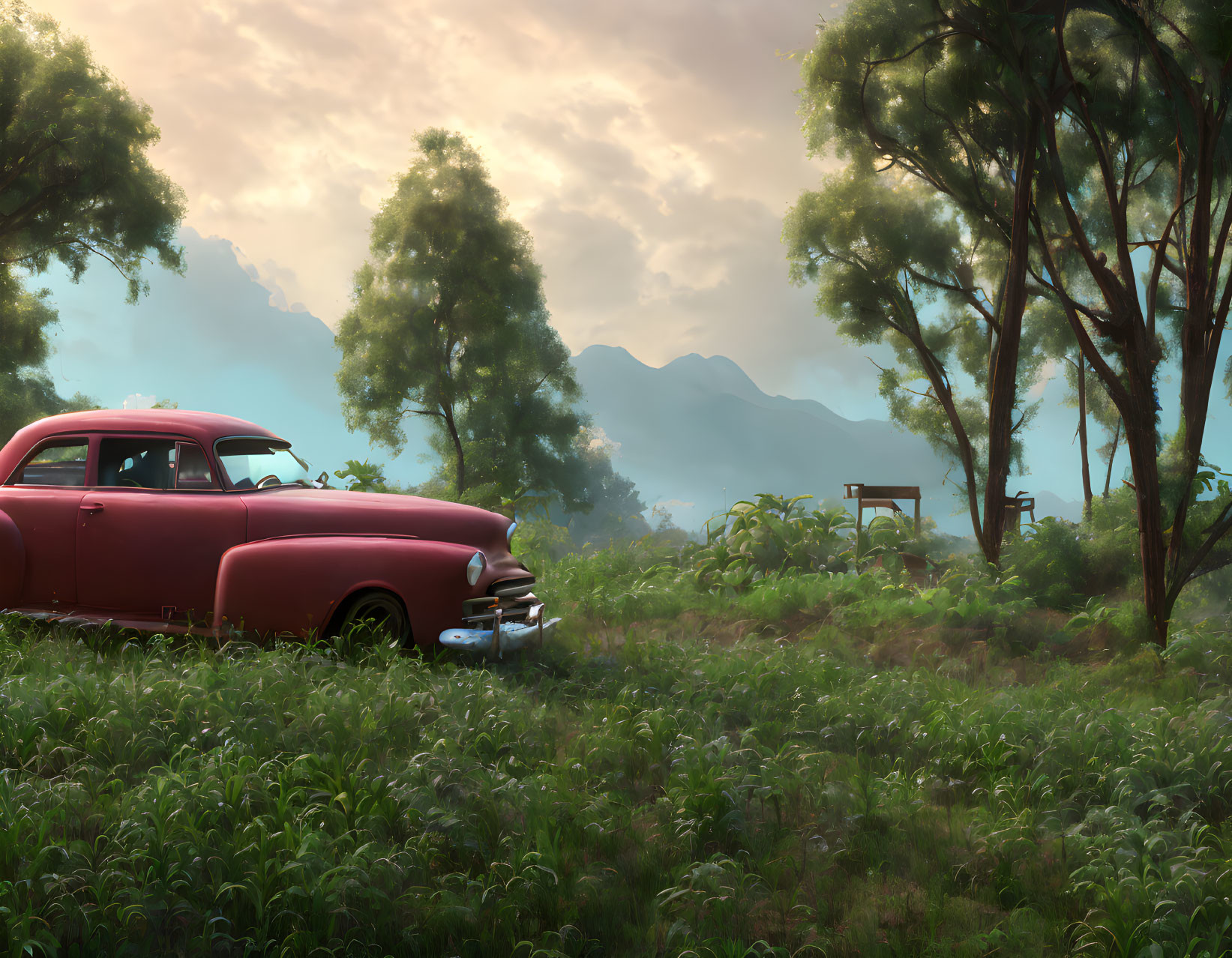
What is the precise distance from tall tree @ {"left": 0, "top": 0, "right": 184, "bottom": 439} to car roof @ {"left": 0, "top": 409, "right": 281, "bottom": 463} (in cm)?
→ 1222

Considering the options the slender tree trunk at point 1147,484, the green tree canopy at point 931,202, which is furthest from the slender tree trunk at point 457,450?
the slender tree trunk at point 1147,484

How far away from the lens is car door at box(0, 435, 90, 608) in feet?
18.6

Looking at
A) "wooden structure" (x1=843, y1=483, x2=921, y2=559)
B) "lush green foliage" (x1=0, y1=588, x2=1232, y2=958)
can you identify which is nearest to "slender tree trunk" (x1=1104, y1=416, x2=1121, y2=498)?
"wooden structure" (x1=843, y1=483, x2=921, y2=559)

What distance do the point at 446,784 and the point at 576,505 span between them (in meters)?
20.2

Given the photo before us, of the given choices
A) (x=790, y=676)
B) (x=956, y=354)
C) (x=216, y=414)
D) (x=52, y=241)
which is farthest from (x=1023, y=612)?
(x=52, y=241)

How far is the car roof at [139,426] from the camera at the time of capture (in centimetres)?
566

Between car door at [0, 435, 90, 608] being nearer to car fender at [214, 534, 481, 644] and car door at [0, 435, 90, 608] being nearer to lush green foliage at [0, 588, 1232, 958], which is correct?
lush green foliage at [0, 588, 1232, 958]

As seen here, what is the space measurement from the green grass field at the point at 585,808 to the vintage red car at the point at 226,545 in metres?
0.29

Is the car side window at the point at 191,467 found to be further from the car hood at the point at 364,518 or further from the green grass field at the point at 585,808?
the green grass field at the point at 585,808

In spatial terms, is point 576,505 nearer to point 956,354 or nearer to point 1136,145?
point 956,354

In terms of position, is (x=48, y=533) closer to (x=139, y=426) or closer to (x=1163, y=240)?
(x=139, y=426)

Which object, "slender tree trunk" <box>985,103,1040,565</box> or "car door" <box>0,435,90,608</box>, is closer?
"car door" <box>0,435,90,608</box>

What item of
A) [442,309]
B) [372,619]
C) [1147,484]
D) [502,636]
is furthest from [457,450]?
[1147,484]

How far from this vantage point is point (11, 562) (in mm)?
5691
